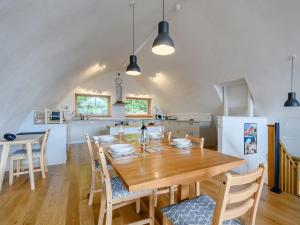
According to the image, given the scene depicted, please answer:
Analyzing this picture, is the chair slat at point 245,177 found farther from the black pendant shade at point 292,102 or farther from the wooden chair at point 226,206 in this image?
the black pendant shade at point 292,102

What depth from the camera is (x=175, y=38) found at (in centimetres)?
376

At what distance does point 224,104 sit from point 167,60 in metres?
2.11

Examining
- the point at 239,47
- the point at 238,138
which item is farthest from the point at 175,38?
the point at 238,138

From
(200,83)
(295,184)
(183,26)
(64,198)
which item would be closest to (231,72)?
(200,83)

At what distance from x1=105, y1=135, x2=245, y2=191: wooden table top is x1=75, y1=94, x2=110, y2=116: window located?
499 centimetres

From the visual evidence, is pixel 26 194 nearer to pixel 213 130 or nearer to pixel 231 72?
pixel 231 72

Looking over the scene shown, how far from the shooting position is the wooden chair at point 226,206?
0.76m

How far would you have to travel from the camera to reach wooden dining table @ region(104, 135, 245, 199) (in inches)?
35.1

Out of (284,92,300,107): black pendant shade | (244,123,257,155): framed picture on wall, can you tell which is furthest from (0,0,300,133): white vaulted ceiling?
(244,123,257,155): framed picture on wall

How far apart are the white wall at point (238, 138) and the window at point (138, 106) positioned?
14.7 ft

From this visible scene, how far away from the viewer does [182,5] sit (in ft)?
9.83

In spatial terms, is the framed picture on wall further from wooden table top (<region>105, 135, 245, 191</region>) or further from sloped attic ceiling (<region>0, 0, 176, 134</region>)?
sloped attic ceiling (<region>0, 0, 176, 134</region>)

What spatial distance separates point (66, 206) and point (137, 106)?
5332 millimetres

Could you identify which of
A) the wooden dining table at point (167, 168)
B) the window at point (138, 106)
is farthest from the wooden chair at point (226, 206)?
the window at point (138, 106)
